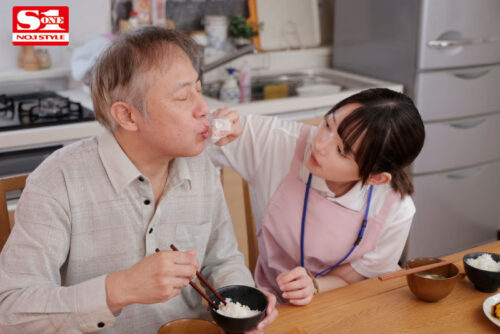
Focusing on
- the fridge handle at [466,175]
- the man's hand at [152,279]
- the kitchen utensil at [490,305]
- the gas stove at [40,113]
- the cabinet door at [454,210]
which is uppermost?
the gas stove at [40,113]

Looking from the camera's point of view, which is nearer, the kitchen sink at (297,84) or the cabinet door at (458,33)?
the cabinet door at (458,33)

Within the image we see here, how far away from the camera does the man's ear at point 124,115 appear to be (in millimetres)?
1223

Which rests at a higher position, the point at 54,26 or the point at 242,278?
the point at 54,26

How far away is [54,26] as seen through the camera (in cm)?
269

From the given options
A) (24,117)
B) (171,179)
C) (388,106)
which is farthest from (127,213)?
(24,117)

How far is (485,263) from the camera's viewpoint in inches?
52.0

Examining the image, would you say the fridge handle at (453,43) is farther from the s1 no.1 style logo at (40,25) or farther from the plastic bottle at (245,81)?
the s1 no.1 style logo at (40,25)

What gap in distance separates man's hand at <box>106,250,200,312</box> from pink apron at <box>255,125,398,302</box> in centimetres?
56

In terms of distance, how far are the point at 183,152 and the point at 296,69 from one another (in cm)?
221

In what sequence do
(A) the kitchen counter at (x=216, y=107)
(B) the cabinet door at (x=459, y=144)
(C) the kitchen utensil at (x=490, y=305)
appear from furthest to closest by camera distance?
(B) the cabinet door at (x=459, y=144)
(A) the kitchen counter at (x=216, y=107)
(C) the kitchen utensil at (x=490, y=305)

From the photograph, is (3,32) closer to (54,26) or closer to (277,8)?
(54,26)

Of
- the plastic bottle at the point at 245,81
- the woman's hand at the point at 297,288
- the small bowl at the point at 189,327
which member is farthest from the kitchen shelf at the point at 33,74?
the small bowl at the point at 189,327

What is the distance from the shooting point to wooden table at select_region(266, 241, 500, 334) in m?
1.16

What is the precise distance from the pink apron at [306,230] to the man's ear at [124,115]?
0.51 m
